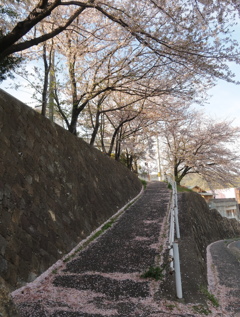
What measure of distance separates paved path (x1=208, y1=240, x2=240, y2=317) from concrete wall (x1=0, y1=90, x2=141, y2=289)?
11.7 feet

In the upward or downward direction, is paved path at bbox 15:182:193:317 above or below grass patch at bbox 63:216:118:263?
below

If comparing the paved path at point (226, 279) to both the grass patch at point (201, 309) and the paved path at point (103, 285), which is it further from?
the paved path at point (103, 285)

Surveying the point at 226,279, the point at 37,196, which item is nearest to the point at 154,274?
the point at 226,279

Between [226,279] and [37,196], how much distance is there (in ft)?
17.3

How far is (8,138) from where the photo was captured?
17.8 ft

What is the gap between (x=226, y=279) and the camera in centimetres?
641

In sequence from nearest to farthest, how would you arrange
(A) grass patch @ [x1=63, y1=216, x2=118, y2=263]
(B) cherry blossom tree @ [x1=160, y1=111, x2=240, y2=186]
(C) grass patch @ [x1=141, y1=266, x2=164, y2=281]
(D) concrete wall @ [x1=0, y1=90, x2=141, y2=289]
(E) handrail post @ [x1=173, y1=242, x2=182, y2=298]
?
(E) handrail post @ [x1=173, y1=242, x2=182, y2=298]
(D) concrete wall @ [x1=0, y1=90, x2=141, y2=289]
(C) grass patch @ [x1=141, y1=266, x2=164, y2=281]
(A) grass patch @ [x1=63, y1=216, x2=118, y2=263]
(B) cherry blossom tree @ [x1=160, y1=111, x2=240, y2=186]

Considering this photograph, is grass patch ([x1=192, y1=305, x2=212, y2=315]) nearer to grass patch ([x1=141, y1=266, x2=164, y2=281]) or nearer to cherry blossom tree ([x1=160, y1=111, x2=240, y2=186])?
grass patch ([x1=141, y1=266, x2=164, y2=281])

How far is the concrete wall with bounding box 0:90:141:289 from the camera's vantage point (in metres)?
4.49

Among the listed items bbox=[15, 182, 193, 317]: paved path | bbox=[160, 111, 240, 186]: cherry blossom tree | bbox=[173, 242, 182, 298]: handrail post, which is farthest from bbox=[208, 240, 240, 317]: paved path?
bbox=[160, 111, 240, 186]: cherry blossom tree

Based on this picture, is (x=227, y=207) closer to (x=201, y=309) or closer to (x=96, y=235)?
(x=96, y=235)

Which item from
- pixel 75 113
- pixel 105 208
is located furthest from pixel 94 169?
pixel 75 113

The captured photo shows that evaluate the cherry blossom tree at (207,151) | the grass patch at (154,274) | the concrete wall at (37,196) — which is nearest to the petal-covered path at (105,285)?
Answer: the grass patch at (154,274)

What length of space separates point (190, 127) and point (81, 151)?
1733 centimetres
